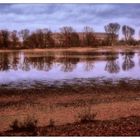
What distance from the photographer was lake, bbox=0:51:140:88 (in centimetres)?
668

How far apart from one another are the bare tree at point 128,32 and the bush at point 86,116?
0.94m

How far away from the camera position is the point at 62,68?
22.0ft

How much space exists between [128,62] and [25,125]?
1.34m

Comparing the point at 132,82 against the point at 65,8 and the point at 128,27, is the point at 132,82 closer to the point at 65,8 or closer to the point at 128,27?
the point at 128,27

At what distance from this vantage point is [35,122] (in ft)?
21.4

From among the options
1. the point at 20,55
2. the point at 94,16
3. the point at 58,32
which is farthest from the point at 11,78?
the point at 94,16

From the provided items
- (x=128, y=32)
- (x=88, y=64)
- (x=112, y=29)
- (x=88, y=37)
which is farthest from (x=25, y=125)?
(x=128, y=32)

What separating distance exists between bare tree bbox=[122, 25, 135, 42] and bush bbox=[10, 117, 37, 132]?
4.65 ft

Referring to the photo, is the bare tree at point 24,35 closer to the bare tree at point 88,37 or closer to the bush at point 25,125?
the bare tree at point 88,37

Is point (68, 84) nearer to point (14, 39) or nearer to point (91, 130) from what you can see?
A: point (91, 130)

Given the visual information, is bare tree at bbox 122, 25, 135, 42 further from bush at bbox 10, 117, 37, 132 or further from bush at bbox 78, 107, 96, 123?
bush at bbox 10, 117, 37, 132

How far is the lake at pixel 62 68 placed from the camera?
6.68 metres

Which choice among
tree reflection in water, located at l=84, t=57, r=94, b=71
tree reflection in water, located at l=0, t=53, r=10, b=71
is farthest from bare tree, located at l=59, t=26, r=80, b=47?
tree reflection in water, located at l=0, t=53, r=10, b=71

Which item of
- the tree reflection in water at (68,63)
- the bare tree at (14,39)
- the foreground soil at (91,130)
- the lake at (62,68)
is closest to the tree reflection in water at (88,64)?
the lake at (62,68)
